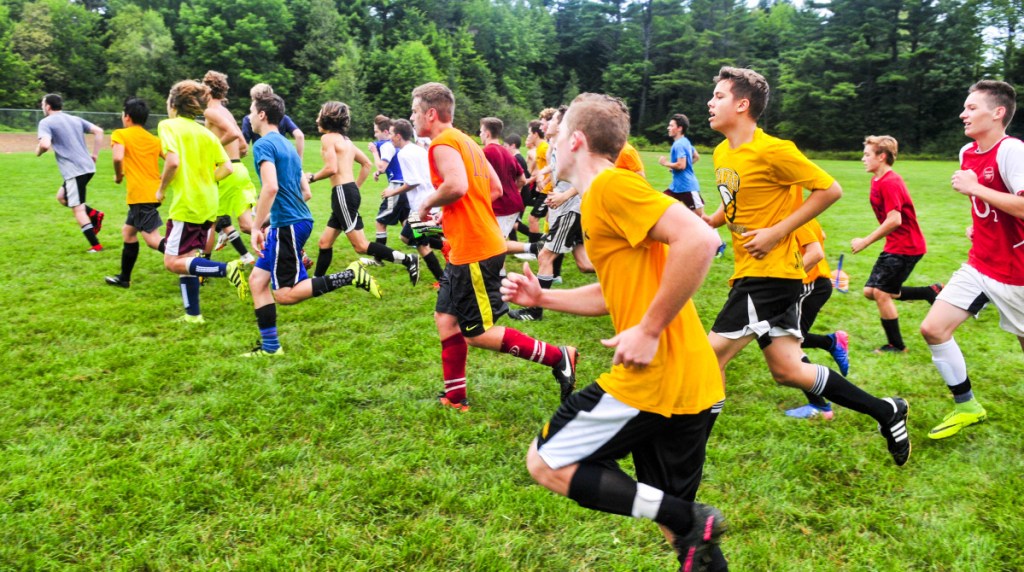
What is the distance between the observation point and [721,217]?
3922 mm

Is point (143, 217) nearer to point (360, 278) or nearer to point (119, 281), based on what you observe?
point (119, 281)

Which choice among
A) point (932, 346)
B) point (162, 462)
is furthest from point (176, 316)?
point (932, 346)

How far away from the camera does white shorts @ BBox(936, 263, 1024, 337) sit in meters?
3.72

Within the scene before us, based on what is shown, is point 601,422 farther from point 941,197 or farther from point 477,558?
point 941,197

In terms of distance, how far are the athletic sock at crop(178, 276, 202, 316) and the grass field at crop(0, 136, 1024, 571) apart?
187mm

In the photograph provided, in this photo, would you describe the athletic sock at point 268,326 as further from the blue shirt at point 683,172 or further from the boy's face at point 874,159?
the blue shirt at point 683,172

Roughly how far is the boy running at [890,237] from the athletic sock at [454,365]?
3.63 m

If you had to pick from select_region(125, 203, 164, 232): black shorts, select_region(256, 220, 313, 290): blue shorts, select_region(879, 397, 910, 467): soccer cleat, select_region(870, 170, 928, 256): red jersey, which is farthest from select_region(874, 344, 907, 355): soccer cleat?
select_region(125, 203, 164, 232): black shorts

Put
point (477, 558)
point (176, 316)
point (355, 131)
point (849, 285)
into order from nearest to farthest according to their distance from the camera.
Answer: point (477, 558), point (176, 316), point (849, 285), point (355, 131)

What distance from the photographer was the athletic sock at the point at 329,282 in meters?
5.49

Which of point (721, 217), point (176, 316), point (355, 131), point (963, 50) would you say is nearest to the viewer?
point (721, 217)

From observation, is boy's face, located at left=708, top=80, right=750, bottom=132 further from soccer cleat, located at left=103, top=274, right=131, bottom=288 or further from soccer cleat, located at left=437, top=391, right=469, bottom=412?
soccer cleat, located at left=103, top=274, right=131, bottom=288

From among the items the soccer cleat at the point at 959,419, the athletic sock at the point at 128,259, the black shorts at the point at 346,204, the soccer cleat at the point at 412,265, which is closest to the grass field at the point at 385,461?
the soccer cleat at the point at 959,419

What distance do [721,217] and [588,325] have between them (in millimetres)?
2565
